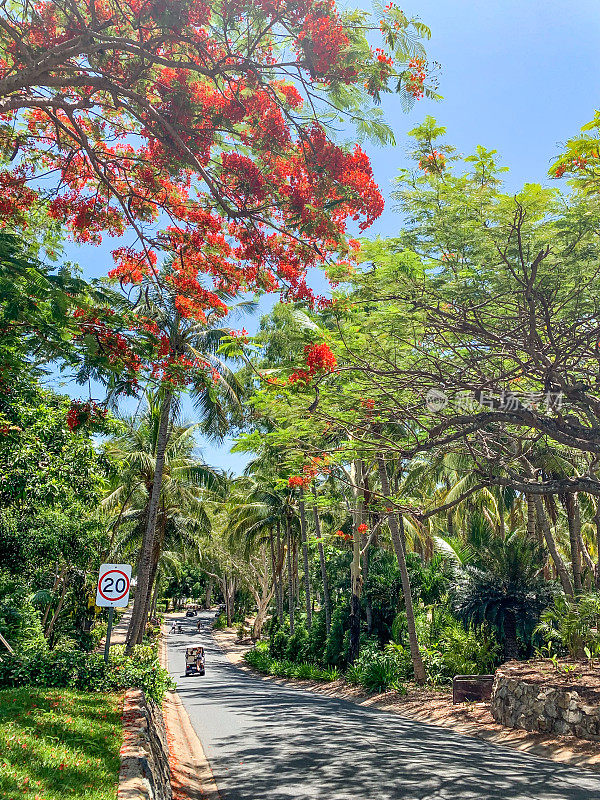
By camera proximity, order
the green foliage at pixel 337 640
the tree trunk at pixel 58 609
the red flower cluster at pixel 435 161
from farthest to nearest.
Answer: the green foliage at pixel 337 640
the tree trunk at pixel 58 609
the red flower cluster at pixel 435 161

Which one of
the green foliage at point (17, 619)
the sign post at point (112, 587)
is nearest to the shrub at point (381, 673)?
the green foliage at point (17, 619)

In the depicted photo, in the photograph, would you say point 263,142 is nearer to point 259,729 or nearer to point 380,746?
point 380,746

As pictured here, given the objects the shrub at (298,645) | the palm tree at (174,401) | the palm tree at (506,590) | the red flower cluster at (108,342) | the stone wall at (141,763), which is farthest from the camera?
the shrub at (298,645)

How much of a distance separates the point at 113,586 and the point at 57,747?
4.68 m

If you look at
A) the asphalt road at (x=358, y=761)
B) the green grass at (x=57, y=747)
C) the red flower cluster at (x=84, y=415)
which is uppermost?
the red flower cluster at (x=84, y=415)

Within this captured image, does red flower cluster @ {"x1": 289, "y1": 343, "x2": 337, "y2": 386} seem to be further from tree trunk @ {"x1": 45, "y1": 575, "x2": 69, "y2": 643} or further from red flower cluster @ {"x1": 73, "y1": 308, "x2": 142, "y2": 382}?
tree trunk @ {"x1": 45, "y1": 575, "x2": 69, "y2": 643}

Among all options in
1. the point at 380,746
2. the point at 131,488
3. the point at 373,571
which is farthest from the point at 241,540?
the point at 380,746

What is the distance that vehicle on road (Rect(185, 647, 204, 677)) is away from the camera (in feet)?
86.4

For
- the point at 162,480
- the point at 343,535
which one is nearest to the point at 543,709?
the point at 343,535

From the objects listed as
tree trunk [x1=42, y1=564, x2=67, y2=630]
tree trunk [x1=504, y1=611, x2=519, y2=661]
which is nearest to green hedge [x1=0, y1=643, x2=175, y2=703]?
tree trunk [x1=504, y1=611, x2=519, y2=661]

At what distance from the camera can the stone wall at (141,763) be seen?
5203 mm

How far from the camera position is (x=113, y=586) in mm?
10680

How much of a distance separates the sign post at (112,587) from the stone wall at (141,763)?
5.99ft

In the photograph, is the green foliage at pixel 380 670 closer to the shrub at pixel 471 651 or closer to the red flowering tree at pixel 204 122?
the shrub at pixel 471 651
